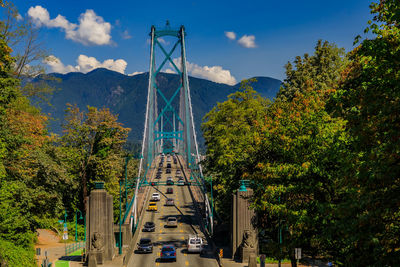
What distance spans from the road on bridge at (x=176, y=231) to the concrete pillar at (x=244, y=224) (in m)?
3.20

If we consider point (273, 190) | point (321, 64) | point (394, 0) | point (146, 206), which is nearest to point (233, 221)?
point (273, 190)

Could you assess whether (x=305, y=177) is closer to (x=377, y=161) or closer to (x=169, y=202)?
(x=377, y=161)

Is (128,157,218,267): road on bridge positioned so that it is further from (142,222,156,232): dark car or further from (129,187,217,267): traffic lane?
(142,222,156,232): dark car

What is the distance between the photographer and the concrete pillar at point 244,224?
101 ft

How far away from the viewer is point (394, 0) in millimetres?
11297

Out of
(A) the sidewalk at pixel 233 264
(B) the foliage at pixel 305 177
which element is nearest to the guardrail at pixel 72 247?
(A) the sidewalk at pixel 233 264

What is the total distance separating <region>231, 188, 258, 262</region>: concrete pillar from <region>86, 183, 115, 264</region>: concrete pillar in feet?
34.6

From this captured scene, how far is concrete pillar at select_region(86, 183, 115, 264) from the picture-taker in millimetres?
33031

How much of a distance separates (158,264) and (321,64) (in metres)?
33.0

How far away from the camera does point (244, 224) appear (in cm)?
3117

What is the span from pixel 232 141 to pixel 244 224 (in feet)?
40.9

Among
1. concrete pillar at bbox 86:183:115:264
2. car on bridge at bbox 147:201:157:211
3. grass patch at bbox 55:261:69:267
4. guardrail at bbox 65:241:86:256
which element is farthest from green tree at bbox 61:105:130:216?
concrete pillar at bbox 86:183:115:264

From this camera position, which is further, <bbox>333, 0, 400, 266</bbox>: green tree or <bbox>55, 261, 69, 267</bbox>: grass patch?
<bbox>55, 261, 69, 267</bbox>: grass patch

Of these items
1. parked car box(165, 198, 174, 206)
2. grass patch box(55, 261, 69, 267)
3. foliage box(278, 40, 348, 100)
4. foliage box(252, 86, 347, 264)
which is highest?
foliage box(278, 40, 348, 100)
